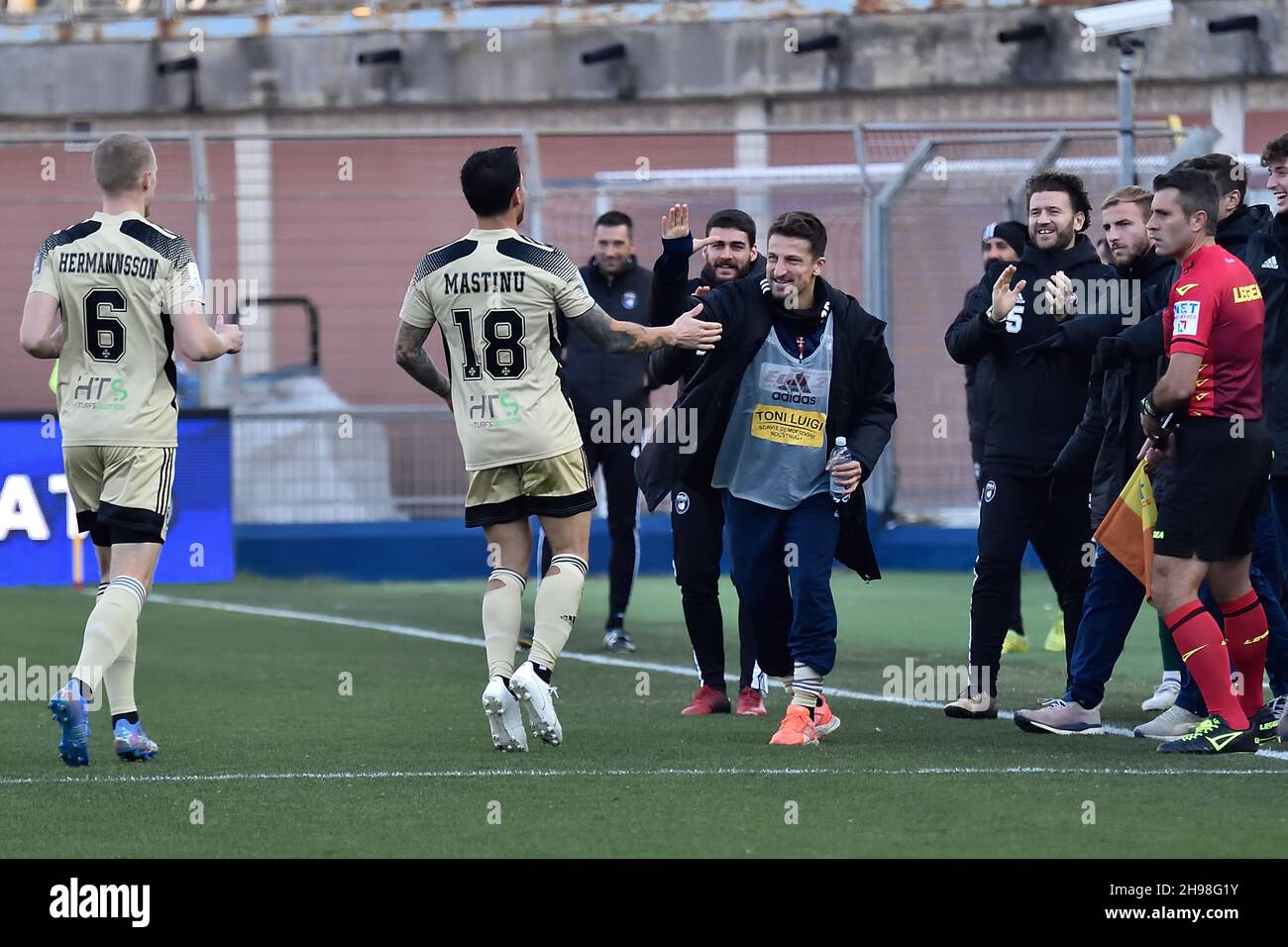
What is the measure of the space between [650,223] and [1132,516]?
10.4 metres

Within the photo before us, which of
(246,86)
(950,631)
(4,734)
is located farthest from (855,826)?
(246,86)

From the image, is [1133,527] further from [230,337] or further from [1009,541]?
[230,337]

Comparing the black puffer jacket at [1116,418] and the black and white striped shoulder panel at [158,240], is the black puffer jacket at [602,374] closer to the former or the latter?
the black puffer jacket at [1116,418]

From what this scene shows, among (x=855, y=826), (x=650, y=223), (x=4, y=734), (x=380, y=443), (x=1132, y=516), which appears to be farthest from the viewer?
(x=650, y=223)

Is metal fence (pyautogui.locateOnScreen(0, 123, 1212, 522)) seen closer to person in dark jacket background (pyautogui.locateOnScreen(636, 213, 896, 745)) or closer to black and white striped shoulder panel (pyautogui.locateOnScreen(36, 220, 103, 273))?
person in dark jacket background (pyautogui.locateOnScreen(636, 213, 896, 745))

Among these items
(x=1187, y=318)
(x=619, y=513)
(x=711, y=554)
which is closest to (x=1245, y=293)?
(x=1187, y=318)

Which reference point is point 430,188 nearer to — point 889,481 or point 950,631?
point 889,481

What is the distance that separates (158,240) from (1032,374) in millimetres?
3152

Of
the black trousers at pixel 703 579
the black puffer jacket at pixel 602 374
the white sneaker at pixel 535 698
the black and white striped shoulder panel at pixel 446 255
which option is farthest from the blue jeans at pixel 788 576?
the black puffer jacket at pixel 602 374

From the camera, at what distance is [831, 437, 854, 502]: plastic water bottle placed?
723 cm

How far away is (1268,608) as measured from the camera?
757 centimetres

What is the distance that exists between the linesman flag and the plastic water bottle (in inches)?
34.6

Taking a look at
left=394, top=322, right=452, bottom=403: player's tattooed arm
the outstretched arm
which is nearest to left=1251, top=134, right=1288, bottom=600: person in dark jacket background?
left=394, top=322, right=452, bottom=403: player's tattooed arm
